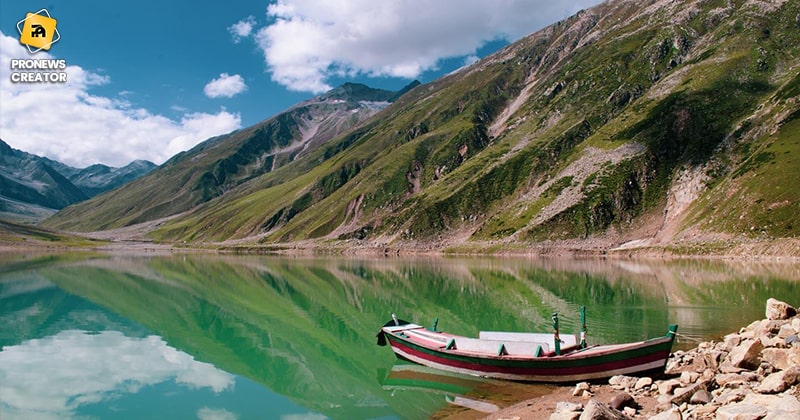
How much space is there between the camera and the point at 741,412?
13.5m

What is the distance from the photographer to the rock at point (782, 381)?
51.7ft

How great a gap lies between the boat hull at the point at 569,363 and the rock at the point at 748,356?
2850 millimetres

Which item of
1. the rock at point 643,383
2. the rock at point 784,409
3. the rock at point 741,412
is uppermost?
the rock at point 784,409

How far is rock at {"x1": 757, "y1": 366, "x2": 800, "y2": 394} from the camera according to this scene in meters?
15.8

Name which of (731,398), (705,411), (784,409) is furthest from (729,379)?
(784,409)

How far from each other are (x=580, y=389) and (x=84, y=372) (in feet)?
105

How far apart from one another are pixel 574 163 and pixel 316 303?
443ft

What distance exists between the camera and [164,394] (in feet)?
94.4

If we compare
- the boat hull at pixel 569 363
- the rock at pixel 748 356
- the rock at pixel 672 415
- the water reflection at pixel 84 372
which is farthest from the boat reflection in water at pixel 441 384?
the rock at pixel 748 356

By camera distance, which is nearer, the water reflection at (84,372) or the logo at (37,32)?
the water reflection at (84,372)

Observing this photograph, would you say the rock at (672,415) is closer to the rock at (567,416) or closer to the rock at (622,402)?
the rock at (567,416)

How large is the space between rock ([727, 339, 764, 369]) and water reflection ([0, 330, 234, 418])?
89.8 ft

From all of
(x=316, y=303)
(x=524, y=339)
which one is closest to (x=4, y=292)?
(x=316, y=303)

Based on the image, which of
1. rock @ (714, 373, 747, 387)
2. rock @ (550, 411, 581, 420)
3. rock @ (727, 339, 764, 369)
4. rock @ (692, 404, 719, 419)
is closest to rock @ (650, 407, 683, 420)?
rock @ (692, 404, 719, 419)
